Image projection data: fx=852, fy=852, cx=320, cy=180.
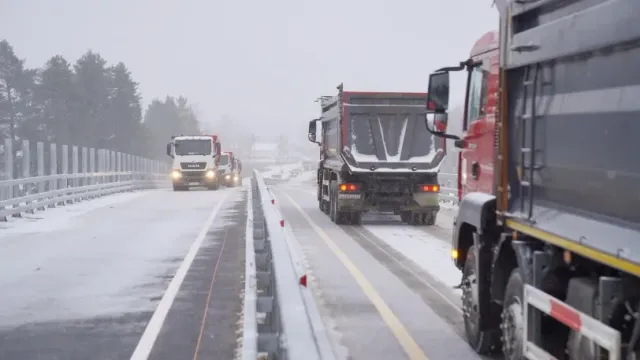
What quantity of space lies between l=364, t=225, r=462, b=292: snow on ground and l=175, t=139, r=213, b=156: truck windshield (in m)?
24.5

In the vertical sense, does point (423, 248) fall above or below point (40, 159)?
below

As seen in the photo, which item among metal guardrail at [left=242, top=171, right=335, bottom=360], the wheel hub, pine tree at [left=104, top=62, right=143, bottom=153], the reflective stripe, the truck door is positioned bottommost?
the wheel hub

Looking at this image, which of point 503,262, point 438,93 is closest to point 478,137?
point 438,93

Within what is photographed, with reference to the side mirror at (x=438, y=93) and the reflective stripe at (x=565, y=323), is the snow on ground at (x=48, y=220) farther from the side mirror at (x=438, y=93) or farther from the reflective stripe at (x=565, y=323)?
the reflective stripe at (x=565, y=323)

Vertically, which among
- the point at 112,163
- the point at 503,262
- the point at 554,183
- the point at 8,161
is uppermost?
the point at 554,183

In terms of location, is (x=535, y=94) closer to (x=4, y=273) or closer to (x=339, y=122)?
(x=4, y=273)

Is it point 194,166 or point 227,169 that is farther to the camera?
point 227,169

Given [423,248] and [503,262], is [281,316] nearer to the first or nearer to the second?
[503,262]

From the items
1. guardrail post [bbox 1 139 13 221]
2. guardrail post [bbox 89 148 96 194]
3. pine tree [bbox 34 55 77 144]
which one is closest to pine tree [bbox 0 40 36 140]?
pine tree [bbox 34 55 77 144]

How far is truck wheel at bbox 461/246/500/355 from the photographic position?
7496 mm

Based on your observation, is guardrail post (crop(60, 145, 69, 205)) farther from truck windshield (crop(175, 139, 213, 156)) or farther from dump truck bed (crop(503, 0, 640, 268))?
dump truck bed (crop(503, 0, 640, 268))

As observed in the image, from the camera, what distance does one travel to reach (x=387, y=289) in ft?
37.3

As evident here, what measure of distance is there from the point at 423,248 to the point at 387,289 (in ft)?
15.9

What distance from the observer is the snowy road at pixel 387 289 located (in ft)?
26.9
